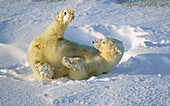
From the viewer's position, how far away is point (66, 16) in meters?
2.35

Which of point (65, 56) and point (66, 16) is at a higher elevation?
point (66, 16)

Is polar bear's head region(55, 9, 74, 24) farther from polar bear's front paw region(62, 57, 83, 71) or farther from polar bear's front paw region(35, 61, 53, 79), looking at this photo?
polar bear's front paw region(35, 61, 53, 79)

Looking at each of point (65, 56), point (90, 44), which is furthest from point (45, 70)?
point (90, 44)

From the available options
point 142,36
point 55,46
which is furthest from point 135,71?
point 142,36

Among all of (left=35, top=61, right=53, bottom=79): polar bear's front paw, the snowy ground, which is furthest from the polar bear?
the snowy ground

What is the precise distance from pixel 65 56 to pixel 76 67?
19 centimetres

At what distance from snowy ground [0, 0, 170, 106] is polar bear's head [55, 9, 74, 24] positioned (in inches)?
25.8

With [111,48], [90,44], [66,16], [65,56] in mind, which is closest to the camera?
[66,16]

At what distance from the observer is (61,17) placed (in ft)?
7.89

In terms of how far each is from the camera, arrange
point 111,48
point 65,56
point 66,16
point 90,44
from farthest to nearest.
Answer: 1. point 90,44
2. point 111,48
3. point 65,56
4. point 66,16

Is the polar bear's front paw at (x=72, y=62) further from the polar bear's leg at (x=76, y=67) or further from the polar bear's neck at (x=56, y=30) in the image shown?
the polar bear's neck at (x=56, y=30)

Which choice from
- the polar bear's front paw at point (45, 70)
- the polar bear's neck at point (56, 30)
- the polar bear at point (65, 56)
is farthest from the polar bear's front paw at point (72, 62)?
the polar bear's neck at point (56, 30)

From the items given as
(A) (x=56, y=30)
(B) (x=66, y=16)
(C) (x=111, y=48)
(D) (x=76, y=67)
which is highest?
(B) (x=66, y=16)

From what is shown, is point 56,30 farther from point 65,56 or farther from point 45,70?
point 45,70
